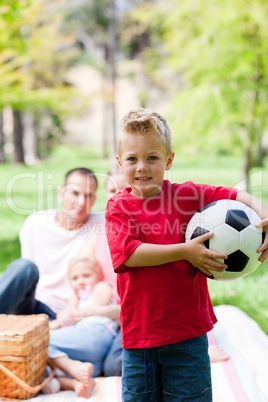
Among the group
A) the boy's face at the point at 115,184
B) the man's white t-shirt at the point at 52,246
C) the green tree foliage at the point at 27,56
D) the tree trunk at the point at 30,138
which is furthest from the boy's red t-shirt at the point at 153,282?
the tree trunk at the point at 30,138

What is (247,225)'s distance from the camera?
1743 mm

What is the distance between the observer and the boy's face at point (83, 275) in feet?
9.85

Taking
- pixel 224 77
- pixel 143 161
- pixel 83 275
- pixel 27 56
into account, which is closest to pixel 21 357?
pixel 83 275

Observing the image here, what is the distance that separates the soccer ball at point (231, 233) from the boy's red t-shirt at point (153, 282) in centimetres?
9

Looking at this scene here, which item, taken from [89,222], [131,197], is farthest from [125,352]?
[89,222]

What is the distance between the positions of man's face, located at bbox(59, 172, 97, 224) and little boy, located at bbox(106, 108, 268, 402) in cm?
134

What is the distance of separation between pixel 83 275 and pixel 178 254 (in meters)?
1.51

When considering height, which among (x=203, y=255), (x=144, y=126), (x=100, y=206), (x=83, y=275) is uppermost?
(x=144, y=126)

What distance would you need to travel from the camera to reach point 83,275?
301 centimetres

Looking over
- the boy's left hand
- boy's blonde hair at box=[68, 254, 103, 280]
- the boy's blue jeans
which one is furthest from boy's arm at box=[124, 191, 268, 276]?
boy's blonde hair at box=[68, 254, 103, 280]

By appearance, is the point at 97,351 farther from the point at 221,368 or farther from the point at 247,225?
the point at 247,225

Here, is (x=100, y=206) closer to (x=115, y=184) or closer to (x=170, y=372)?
(x=115, y=184)

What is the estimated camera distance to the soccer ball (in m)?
1.69

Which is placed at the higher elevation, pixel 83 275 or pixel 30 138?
pixel 30 138
